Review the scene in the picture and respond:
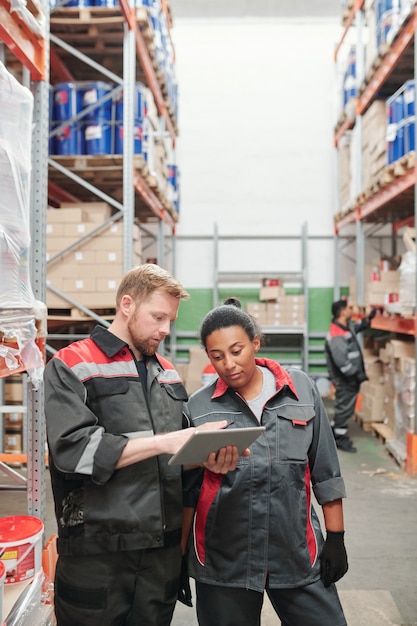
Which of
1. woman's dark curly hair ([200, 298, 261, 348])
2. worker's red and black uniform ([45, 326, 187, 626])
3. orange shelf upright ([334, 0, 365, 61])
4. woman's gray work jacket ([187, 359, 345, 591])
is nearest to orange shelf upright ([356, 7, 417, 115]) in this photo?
orange shelf upright ([334, 0, 365, 61])

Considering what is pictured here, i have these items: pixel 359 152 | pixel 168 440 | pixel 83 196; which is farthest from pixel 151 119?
pixel 168 440

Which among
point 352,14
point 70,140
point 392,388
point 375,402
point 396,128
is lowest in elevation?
point 375,402

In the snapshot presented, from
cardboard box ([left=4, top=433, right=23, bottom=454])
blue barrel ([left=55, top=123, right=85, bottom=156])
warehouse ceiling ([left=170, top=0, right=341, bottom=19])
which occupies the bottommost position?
cardboard box ([left=4, top=433, right=23, bottom=454])

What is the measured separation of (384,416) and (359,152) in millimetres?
3991

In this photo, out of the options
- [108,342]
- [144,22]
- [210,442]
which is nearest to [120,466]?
[210,442]

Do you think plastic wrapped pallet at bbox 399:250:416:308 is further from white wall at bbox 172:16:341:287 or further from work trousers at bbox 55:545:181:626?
white wall at bbox 172:16:341:287

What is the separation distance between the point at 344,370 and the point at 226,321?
514 centimetres

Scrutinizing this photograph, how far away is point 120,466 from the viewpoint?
1.64m

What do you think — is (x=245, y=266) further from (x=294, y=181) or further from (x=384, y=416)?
(x=384, y=416)

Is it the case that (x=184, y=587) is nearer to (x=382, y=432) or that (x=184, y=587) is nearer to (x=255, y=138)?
(x=382, y=432)

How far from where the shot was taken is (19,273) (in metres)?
2.38

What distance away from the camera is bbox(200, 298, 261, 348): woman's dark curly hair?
6.35 ft

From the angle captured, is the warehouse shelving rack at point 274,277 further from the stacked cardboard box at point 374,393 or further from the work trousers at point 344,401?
the work trousers at point 344,401

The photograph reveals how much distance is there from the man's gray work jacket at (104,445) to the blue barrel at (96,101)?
4485mm
